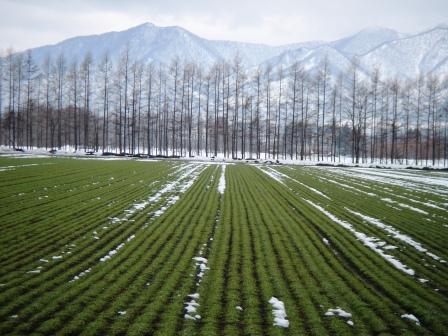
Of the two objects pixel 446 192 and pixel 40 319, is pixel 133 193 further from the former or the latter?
pixel 446 192

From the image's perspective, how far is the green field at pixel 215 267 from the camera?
5988 millimetres

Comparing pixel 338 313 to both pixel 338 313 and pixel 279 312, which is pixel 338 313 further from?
pixel 279 312

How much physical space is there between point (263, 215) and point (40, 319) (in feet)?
32.2

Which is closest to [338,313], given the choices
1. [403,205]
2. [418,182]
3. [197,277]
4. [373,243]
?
[197,277]

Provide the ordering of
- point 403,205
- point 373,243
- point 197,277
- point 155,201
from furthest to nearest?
point 403,205, point 155,201, point 373,243, point 197,277

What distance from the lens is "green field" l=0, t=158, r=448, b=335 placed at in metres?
5.99

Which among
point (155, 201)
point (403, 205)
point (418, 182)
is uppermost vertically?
point (418, 182)

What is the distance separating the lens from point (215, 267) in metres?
8.49

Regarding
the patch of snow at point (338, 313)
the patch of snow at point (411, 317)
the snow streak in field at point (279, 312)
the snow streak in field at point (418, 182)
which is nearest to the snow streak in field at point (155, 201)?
the snow streak in field at point (279, 312)

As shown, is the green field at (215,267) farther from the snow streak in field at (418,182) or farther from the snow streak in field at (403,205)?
the snow streak in field at (418,182)

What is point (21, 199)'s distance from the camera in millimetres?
14781

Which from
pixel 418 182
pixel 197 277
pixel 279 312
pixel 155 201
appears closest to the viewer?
pixel 279 312

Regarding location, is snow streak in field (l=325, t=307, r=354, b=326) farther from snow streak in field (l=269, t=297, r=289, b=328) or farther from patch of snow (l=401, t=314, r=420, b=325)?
patch of snow (l=401, t=314, r=420, b=325)

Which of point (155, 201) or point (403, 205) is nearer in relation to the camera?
point (155, 201)
